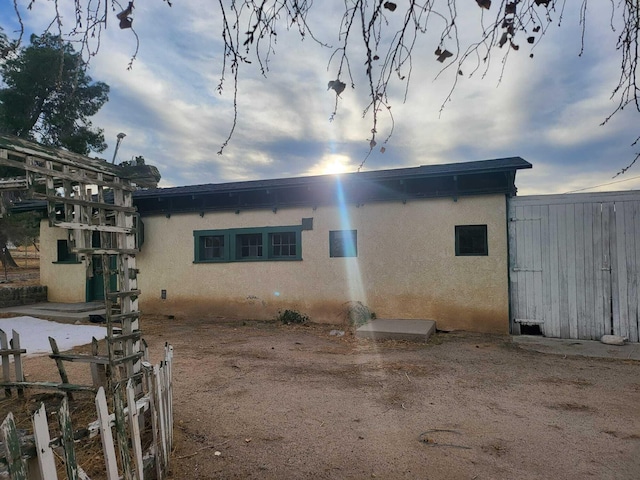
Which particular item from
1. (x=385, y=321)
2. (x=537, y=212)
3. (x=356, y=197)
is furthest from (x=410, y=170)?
(x=385, y=321)

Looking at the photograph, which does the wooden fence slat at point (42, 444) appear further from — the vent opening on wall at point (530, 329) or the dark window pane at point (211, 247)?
the dark window pane at point (211, 247)

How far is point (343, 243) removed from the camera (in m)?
10.7

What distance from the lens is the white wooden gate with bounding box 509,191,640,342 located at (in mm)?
8148

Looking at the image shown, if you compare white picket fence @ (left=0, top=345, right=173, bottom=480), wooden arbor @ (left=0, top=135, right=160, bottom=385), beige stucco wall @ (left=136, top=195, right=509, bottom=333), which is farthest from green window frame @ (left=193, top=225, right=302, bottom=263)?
white picket fence @ (left=0, top=345, right=173, bottom=480)

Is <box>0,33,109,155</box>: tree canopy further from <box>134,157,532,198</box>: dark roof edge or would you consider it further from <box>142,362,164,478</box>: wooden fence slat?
<box>142,362,164,478</box>: wooden fence slat

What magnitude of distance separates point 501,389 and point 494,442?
1.78 m

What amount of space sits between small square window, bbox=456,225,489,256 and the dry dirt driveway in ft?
7.98

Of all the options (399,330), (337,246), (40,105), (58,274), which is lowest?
(399,330)

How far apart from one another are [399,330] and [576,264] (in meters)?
4.20

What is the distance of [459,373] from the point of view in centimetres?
621

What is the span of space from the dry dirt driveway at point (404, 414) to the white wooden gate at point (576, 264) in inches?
70.2

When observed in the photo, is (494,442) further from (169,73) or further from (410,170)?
(410,170)

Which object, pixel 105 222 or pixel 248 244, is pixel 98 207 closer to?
pixel 105 222

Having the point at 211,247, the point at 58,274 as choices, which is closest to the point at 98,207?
the point at 211,247
